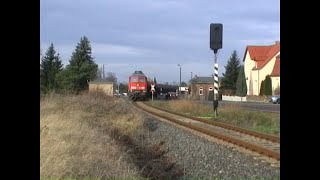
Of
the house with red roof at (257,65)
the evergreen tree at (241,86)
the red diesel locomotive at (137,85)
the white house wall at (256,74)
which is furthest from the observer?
the house with red roof at (257,65)

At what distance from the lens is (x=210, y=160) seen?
11.9 meters

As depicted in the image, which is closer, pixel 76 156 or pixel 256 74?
pixel 76 156

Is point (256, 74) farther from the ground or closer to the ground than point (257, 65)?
closer to the ground

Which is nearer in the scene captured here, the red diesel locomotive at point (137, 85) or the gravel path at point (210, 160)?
the gravel path at point (210, 160)

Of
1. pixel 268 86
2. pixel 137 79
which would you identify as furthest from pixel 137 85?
pixel 268 86

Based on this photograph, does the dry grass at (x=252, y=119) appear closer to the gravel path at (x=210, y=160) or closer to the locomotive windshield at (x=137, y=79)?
the gravel path at (x=210, y=160)

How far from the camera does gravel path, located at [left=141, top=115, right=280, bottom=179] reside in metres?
9.81

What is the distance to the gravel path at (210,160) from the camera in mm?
9812

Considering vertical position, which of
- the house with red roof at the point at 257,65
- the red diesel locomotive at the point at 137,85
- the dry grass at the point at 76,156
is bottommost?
the dry grass at the point at 76,156

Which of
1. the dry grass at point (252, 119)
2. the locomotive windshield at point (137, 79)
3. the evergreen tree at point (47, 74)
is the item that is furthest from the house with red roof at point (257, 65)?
the evergreen tree at point (47, 74)

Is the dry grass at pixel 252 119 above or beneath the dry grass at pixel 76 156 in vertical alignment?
beneath

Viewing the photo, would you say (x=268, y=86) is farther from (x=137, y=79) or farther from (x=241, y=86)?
(x=137, y=79)
